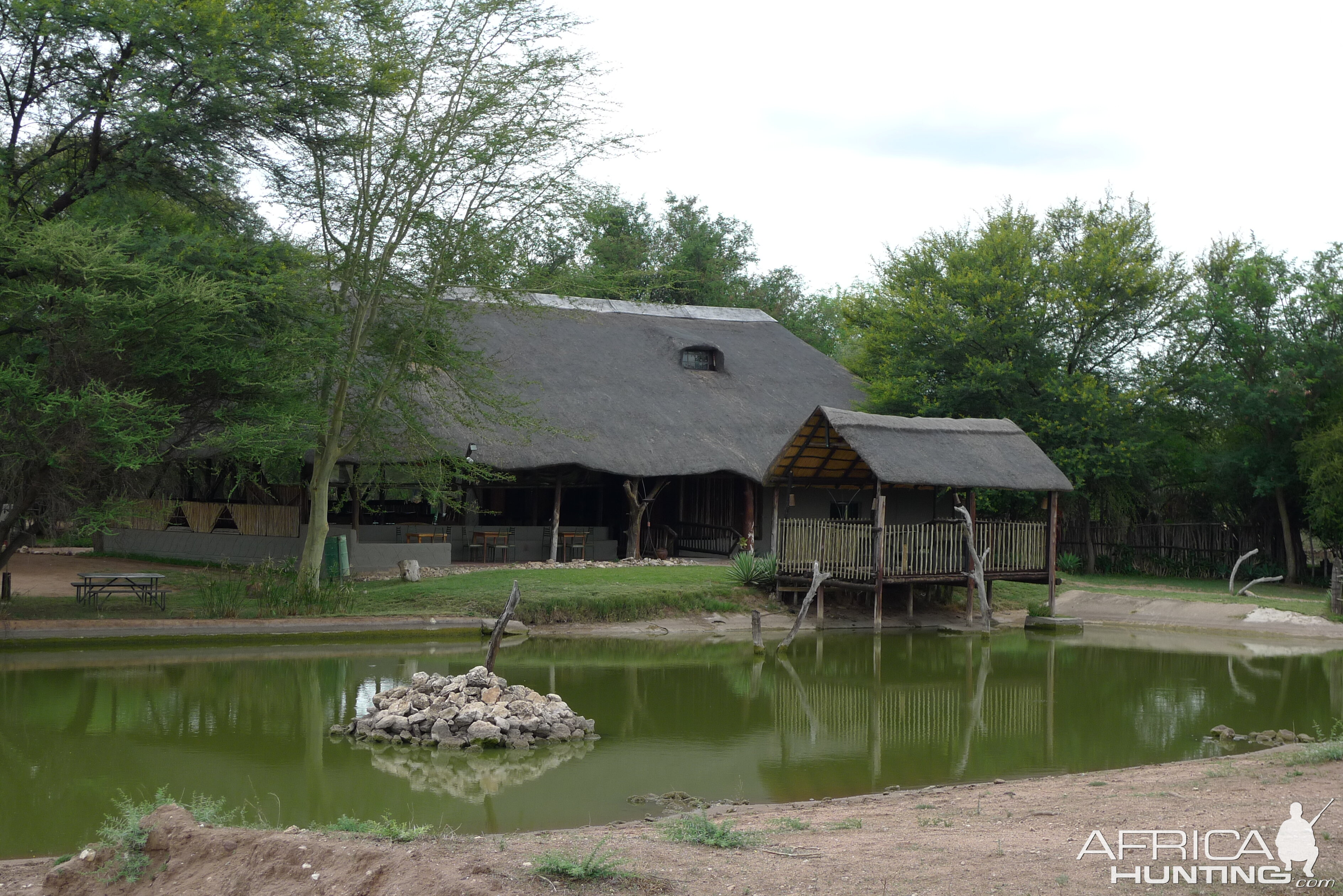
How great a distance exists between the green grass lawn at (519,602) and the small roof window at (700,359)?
9.39m

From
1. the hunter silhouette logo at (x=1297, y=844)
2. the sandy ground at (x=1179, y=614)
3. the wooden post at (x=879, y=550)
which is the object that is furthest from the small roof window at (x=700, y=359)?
the hunter silhouette logo at (x=1297, y=844)

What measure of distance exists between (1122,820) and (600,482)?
2005cm

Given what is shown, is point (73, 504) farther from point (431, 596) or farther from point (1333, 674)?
point (1333, 674)

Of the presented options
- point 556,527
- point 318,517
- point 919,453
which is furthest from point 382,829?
point 556,527

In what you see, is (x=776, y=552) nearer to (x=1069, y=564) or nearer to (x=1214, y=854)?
(x=1069, y=564)

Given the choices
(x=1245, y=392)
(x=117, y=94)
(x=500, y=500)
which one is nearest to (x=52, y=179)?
(x=117, y=94)

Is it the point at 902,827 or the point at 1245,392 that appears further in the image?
the point at 1245,392

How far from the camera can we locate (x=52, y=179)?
1658 cm

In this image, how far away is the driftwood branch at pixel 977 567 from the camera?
19.9 meters

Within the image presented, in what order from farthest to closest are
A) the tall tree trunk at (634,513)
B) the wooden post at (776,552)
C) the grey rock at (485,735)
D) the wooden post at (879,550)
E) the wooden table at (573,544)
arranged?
the wooden table at (573,544), the tall tree trunk at (634,513), the wooden post at (776,552), the wooden post at (879,550), the grey rock at (485,735)

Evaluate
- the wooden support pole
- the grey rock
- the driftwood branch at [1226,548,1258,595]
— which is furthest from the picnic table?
the driftwood branch at [1226,548,1258,595]

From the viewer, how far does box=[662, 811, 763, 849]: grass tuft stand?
20.7ft

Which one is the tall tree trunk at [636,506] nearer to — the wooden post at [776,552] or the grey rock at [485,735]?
the wooden post at [776,552]

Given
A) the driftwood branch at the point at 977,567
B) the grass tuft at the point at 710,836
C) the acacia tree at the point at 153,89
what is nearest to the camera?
the grass tuft at the point at 710,836
